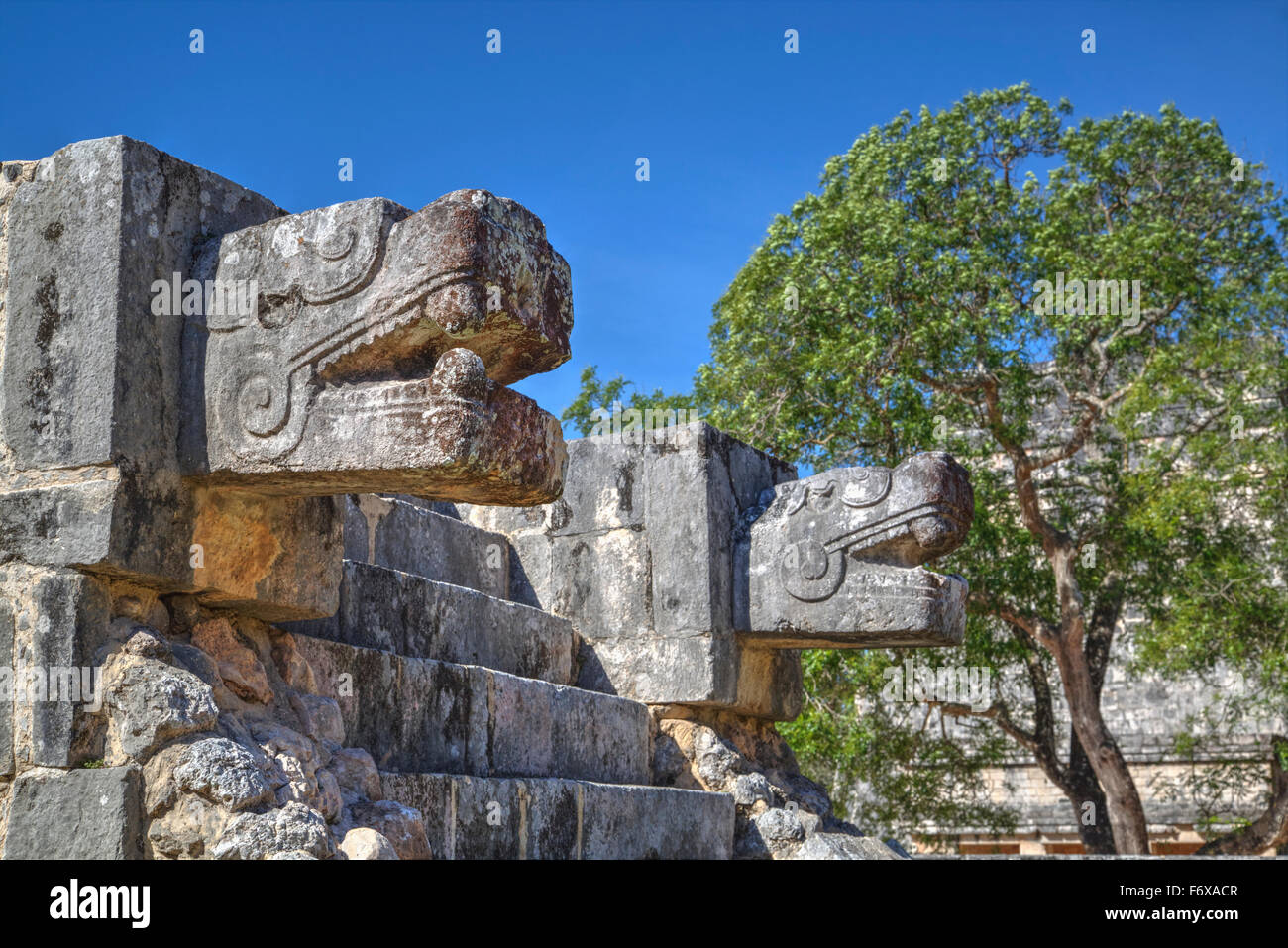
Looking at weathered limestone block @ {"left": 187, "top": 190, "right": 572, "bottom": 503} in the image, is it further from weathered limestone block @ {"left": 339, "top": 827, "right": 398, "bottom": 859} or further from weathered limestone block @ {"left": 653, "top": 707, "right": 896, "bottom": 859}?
weathered limestone block @ {"left": 653, "top": 707, "right": 896, "bottom": 859}

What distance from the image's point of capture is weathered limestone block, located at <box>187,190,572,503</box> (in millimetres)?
3324

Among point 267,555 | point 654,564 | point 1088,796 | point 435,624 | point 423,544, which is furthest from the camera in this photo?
point 1088,796

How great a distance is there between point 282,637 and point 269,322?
0.92 m

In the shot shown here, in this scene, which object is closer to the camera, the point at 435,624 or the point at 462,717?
the point at 462,717

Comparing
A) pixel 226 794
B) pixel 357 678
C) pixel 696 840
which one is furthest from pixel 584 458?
pixel 226 794

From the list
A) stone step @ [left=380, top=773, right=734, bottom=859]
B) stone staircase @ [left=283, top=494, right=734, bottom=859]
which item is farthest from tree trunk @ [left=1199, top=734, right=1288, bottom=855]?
stone staircase @ [left=283, top=494, right=734, bottom=859]

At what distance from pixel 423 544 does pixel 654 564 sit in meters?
1.15

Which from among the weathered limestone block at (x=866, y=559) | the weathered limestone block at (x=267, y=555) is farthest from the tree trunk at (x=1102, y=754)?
the weathered limestone block at (x=267, y=555)

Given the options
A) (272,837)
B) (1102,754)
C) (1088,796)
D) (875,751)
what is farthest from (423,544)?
(1088,796)

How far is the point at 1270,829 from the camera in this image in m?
12.5

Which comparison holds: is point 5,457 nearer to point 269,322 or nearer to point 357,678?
point 269,322

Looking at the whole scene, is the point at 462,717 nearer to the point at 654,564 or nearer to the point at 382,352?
the point at 382,352

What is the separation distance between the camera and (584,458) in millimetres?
6348

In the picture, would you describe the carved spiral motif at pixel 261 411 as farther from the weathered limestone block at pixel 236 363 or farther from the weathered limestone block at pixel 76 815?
the weathered limestone block at pixel 76 815
